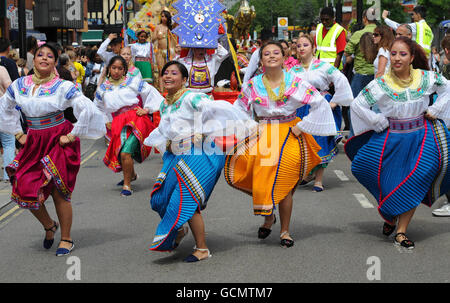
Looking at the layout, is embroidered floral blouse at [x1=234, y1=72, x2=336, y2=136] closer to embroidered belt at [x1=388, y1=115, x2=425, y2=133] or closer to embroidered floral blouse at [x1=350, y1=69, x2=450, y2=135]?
embroidered floral blouse at [x1=350, y1=69, x2=450, y2=135]

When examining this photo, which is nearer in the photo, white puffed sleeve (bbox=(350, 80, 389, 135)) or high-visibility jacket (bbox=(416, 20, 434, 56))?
white puffed sleeve (bbox=(350, 80, 389, 135))

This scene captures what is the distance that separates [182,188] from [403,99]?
6.57 feet

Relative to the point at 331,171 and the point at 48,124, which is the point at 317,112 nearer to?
the point at 48,124

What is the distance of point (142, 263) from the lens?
21.0 ft

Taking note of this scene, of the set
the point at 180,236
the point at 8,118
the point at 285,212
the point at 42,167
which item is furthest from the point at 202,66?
the point at 180,236

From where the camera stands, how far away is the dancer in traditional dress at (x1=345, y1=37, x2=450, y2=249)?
6836mm

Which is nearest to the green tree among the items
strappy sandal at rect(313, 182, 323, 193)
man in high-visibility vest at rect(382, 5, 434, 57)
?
man in high-visibility vest at rect(382, 5, 434, 57)

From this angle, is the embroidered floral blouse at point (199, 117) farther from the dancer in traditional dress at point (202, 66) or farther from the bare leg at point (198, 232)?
the dancer in traditional dress at point (202, 66)

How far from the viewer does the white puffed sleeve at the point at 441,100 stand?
6.89 m

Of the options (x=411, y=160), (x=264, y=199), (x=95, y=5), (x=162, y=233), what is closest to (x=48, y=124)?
(x=162, y=233)

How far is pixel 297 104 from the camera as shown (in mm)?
6934

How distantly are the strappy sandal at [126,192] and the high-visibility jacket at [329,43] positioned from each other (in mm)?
4173

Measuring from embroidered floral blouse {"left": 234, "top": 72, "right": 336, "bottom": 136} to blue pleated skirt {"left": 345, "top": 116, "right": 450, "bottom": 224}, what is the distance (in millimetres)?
501

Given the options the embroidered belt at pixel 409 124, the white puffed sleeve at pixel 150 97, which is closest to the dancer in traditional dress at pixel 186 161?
the embroidered belt at pixel 409 124
